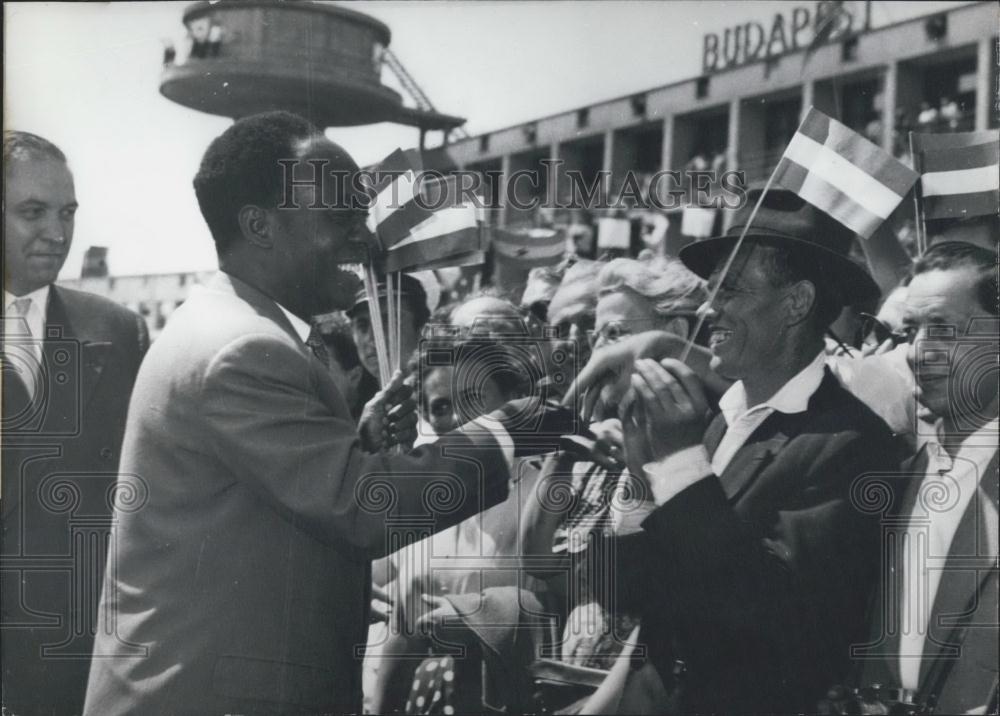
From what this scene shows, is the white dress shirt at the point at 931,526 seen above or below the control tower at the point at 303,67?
below

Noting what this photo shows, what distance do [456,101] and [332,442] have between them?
4.23 ft

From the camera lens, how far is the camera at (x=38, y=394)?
343 centimetres

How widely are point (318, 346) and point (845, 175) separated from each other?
1504mm

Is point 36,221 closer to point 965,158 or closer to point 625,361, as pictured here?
point 625,361

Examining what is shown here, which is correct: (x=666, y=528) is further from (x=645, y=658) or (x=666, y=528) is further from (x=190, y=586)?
(x=190, y=586)

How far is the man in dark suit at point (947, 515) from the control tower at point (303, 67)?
1.52 metres

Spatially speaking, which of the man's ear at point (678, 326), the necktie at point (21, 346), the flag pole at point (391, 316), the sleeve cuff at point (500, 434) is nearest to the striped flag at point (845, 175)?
the man's ear at point (678, 326)

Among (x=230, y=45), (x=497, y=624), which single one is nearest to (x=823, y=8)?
(x=230, y=45)

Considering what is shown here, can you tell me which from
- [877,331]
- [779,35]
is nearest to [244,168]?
[779,35]

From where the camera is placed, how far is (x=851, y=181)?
117 inches

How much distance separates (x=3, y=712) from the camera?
11.2 ft

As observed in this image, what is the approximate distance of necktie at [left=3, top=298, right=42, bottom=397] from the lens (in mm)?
3432

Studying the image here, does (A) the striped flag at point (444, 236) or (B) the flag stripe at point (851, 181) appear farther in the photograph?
(A) the striped flag at point (444, 236)

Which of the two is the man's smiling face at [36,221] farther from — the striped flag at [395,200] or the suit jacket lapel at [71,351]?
the striped flag at [395,200]
